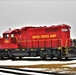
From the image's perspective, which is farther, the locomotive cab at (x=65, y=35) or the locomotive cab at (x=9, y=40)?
the locomotive cab at (x=9, y=40)

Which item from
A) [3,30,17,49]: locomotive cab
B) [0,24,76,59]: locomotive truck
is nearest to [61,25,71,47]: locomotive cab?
[0,24,76,59]: locomotive truck

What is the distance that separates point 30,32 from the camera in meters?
31.4

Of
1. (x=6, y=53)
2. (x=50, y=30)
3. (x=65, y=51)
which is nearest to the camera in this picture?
(x=65, y=51)

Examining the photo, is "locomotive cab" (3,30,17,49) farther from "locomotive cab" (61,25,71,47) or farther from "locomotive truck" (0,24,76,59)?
"locomotive cab" (61,25,71,47)

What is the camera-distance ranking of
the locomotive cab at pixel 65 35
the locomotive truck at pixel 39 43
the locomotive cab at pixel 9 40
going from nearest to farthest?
the locomotive truck at pixel 39 43
the locomotive cab at pixel 65 35
the locomotive cab at pixel 9 40

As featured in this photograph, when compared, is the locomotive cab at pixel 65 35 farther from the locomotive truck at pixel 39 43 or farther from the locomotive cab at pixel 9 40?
the locomotive cab at pixel 9 40

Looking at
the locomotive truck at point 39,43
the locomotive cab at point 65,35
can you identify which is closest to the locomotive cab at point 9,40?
the locomotive truck at point 39,43

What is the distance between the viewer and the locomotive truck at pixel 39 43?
28359 mm

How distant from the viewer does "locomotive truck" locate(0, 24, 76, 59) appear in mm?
28359

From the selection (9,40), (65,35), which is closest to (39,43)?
(65,35)

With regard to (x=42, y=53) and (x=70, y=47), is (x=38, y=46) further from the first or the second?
(x=70, y=47)

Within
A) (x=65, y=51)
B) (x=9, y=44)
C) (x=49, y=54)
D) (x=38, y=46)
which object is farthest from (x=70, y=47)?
(x=9, y=44)

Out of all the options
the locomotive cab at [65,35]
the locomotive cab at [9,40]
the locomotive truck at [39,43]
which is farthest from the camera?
the locomotive cab at [9,40]

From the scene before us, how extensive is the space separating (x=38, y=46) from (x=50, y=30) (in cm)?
236
